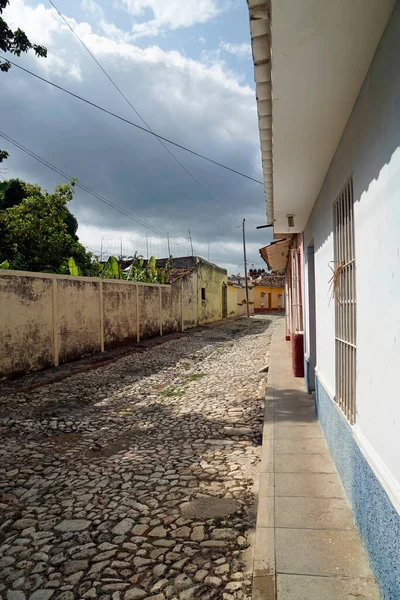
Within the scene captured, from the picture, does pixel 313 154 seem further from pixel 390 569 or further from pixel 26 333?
pixel 26 333

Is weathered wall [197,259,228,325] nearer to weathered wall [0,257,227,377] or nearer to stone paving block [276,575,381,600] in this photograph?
weathered wall [0,257,227,377]

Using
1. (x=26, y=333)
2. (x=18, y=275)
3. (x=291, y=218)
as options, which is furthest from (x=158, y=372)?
(x=291, y=218)

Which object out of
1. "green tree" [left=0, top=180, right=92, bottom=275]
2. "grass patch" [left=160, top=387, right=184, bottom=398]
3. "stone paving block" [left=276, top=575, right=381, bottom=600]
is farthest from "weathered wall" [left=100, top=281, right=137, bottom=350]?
"stone paving block" [left=276, top=575, right=381, bottom=600]

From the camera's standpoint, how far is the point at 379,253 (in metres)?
2.24

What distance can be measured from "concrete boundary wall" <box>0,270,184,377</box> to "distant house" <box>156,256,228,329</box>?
18.7ft

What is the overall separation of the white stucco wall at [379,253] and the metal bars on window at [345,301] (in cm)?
36

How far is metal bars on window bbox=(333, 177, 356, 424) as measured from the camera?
10.5ft

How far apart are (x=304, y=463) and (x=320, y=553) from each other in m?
1.47

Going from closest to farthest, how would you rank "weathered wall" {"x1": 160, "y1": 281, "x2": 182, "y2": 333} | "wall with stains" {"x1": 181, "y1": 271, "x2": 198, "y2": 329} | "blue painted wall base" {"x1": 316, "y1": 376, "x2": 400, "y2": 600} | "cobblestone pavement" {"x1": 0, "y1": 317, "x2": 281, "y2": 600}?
"blue painted wall base" {"x1": 316, "y1": 376, "x2": 400, "y2": 600} < "cobblestone pavement" {"x1": 0, "y1": 317, "x2": 281, "y2": 600} < "weathered wall" {"x1": 160, "y1": 281, "x2": 182, "y2": 333} < "wall with stains" {"x1": 181, "y1": 271, "x2": 198, "y2": 329}

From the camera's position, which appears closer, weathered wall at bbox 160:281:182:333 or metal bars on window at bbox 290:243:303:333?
metal bars on window at bbox 290:243:303:333

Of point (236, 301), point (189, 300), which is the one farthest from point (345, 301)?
point (236, 301)

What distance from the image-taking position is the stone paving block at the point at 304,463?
390cm

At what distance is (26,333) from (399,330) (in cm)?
872

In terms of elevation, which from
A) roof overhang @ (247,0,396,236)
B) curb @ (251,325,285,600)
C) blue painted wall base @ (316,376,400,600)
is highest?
roof overhang @ (247,0,396,236)
